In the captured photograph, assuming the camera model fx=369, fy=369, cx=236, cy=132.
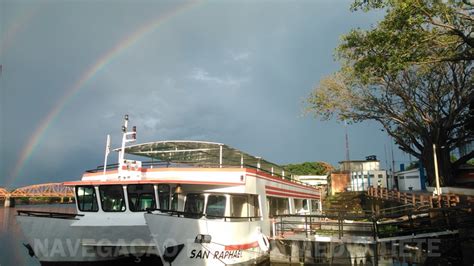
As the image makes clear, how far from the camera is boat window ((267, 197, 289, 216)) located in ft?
55.6

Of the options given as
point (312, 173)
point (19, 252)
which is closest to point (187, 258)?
point (19, 252)

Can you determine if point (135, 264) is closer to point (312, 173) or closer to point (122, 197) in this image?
point (122, 197)

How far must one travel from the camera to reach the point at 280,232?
53.8 feet

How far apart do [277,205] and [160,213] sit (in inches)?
339

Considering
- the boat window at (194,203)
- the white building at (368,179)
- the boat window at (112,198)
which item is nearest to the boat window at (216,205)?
the boat window at (194,203)

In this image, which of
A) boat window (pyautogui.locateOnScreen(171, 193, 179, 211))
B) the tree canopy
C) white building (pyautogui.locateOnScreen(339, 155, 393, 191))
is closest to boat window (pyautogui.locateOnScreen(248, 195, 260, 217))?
boat window (pyautogui.locateOnScreen(171, 193, 179, 211))

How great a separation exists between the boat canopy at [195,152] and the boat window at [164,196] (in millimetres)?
1778

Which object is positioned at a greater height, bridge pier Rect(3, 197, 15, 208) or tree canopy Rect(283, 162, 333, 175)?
tree canopy Rect(283, 162, 333, 175)

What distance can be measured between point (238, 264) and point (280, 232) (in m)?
4.24

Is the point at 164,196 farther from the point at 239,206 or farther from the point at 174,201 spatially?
the point at 239,206

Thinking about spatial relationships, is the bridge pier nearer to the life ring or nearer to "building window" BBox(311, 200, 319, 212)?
"building window" BBox(311, 200, 319, 212)

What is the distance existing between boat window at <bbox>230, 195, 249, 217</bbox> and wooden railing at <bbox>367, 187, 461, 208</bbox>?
11401 millimetres

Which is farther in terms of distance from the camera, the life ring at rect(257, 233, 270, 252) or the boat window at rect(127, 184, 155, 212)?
the life ring at rect(257, 233, 270, 252)

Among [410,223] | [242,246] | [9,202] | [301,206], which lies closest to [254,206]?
[242,246]
